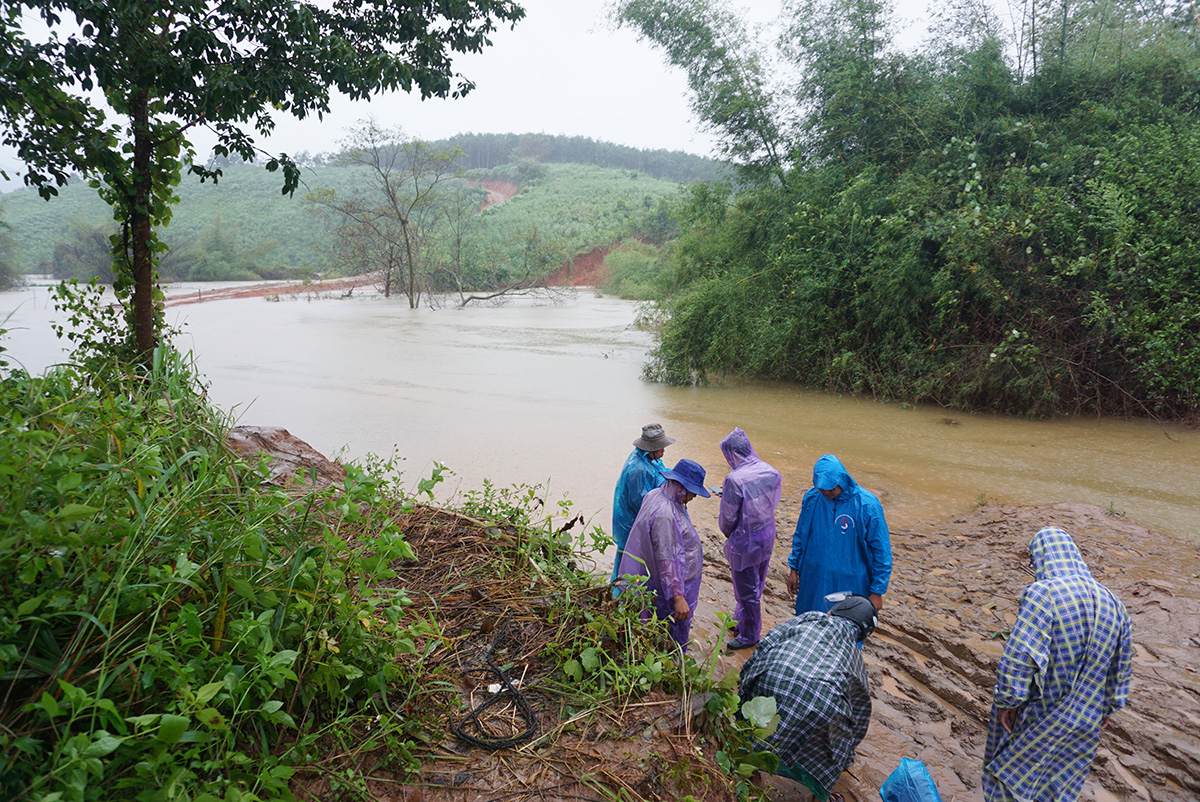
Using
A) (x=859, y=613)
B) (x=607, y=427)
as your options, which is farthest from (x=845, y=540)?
(x=607, y=427)


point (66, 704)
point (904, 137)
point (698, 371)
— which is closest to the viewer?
point (66, 704)

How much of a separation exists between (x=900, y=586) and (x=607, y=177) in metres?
67.4

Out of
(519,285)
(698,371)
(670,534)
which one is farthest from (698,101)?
(519,285)

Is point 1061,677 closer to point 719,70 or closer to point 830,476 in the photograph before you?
point 830,476

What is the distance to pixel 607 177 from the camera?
223 feet

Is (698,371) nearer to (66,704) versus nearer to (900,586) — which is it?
(900,586)

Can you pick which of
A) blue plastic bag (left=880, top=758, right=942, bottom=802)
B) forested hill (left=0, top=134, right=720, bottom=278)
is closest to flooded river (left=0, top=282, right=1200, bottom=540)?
blue plastic bag (left=880, top=758, right=942, bottom=802)

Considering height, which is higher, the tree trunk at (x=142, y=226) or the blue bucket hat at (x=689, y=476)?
the tree trunk at (x=142, y=226)

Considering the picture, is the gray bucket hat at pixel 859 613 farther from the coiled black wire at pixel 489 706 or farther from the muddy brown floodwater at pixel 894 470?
the coiled black wire at pixel 489 706

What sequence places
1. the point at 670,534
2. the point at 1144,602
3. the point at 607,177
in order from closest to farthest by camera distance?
the point at 670,534
the point at 1144,602
the point at 607,177

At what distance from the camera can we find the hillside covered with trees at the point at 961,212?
30.4ft

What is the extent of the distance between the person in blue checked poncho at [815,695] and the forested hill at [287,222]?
70.0ft

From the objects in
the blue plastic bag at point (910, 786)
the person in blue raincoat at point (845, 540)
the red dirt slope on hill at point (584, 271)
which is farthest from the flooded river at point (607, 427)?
the red dirt slope on hill at point (584, 271)

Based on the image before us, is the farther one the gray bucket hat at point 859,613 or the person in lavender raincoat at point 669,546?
the person in lavender raincoat at point 669,546
